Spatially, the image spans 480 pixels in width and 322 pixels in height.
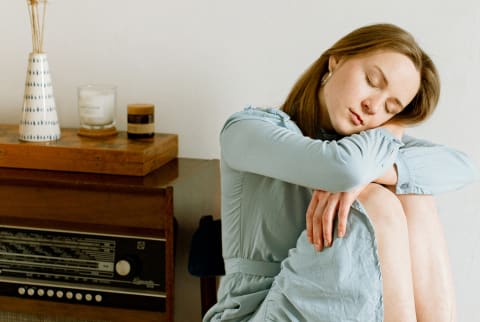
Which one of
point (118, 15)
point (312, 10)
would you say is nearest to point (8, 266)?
point (118, 15)

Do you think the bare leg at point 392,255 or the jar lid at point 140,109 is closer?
the bare leg at point 392,255

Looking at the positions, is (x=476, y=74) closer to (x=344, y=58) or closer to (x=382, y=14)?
(x=382, y=14)

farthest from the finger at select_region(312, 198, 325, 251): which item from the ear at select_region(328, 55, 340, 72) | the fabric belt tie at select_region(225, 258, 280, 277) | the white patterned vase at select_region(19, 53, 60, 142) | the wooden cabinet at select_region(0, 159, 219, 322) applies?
the white patterned vase at select_region(19, 53, 60, 142)

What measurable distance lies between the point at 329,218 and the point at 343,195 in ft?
0.16

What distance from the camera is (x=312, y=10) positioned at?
5.61 feet

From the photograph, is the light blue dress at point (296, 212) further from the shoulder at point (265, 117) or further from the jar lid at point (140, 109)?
the jar lid at point (140, 109)

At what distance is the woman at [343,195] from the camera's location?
45.7 inches

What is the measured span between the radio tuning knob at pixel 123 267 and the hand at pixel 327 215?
50 cm

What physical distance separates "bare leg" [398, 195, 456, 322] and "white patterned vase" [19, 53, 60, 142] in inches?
32.8

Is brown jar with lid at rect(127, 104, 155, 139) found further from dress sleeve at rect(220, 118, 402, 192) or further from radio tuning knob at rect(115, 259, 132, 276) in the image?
dress sleeve at rect(220, 118, 402, 192)

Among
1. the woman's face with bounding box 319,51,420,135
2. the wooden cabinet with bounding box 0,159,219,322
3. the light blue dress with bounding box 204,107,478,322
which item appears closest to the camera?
the light blue dress with bounding box 204,107,478,322

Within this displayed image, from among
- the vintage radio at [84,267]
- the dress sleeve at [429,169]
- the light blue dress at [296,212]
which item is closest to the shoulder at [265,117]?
the light blue dress at [296,212]

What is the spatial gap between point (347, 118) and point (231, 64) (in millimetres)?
555

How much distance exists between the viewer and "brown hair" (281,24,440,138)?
1285mm
